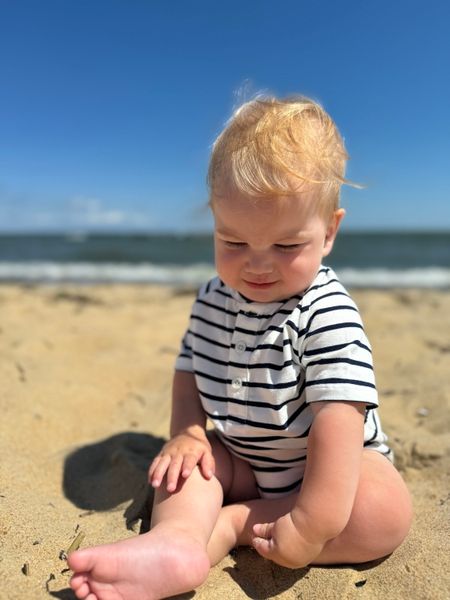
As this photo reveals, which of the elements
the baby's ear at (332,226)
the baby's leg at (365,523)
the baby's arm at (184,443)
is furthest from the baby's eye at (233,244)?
the baby's leg at (365,523)

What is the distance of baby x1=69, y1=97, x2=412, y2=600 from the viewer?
1263mm

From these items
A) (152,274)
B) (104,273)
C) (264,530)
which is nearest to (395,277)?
(152,274)

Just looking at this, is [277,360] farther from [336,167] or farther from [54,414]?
[54,414]

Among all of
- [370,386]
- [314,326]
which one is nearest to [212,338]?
[314,326]

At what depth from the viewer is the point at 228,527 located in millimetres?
1449

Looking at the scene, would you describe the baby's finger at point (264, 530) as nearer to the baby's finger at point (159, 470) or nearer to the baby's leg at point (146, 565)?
the baby's leg at point (146, 565)

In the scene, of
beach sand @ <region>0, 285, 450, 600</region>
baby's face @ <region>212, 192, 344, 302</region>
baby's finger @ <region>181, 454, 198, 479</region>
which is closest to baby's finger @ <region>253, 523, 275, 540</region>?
beach sand @ <region>0, 285, 450, 600</region>

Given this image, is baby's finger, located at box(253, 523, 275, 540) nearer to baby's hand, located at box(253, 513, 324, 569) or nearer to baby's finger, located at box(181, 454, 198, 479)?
baby's hand, located at box(253, 513, 324, 569)

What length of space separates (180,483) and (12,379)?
4.54 feet

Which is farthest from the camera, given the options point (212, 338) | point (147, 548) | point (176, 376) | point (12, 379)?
point (12, 379)

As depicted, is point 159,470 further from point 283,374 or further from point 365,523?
point 365,523

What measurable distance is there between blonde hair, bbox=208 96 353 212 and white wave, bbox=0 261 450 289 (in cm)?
755

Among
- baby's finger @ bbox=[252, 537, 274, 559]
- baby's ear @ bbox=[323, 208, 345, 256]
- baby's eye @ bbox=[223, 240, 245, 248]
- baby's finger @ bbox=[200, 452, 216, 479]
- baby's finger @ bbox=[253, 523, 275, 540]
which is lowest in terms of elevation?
baby's finger @ bbox=[252, 537, 274, 559]

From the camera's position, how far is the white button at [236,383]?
1519mm
